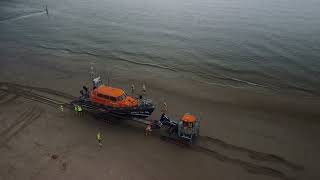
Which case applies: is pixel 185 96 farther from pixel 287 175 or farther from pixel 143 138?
pixel 287 175

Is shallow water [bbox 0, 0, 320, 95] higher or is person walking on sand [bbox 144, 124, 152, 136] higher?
shallow water [bbox 0, 0, 320, 95]

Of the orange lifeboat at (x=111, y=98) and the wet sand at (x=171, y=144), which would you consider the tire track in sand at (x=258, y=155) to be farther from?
the orange lifeboat at (x=111, y=98)

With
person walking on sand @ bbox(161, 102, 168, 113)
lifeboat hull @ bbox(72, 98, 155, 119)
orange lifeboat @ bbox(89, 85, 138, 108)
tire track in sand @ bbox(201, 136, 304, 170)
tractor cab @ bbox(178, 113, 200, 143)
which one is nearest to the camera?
tire track in sand @ bbox(201, 136, 304, 170)

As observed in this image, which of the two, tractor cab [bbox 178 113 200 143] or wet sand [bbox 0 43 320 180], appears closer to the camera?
wet sand [bbox 0 43 320 180]

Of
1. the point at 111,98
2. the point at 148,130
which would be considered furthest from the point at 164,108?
the point at 111,98

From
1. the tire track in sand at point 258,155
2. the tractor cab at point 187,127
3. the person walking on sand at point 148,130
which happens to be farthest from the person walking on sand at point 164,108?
the tire track in sand at point 258,155

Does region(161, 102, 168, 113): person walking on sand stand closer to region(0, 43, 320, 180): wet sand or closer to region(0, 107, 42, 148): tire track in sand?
region(0, 43, 320, 180): wet sand

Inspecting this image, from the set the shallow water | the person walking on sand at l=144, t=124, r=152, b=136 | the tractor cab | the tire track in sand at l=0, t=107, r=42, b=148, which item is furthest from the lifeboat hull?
the shallow water

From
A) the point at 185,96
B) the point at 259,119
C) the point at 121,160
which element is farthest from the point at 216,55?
the point at 121,160
